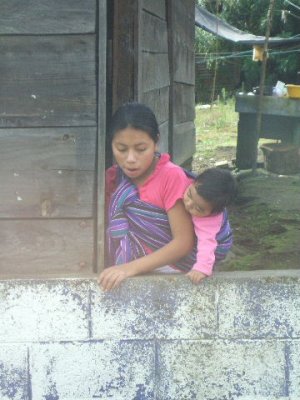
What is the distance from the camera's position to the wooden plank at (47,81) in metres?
2.85

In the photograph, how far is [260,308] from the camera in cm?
294

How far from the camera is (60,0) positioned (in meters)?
2.84

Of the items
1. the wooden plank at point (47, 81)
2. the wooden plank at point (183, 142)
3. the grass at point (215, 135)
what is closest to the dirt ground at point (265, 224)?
the wooden plank at point (183, 142)

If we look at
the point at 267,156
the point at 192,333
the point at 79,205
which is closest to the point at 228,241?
the point at 192,333

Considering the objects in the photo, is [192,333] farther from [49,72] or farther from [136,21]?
[136,21]

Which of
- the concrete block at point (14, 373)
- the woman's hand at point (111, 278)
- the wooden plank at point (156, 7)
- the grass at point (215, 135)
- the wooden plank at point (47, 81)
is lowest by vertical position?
the grass at point (215, 135)

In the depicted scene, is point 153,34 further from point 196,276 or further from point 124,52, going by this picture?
point 196,276

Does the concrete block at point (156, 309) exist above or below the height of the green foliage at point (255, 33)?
below

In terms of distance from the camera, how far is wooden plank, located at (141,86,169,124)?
4.16 m

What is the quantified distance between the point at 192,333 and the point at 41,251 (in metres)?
0.78

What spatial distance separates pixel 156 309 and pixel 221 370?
1.36 feet

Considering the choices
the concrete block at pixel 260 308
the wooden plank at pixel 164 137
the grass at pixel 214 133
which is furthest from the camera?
the grass at pixel 214 133

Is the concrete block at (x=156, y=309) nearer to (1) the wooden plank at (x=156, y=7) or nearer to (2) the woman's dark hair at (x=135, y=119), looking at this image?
(2) the woman's dark hair at (x=135, y=119)

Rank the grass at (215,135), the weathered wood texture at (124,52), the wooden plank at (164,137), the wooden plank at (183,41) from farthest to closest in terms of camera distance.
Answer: the grass at (215,135), the wooden plank at (183,41), the wooden plank at (164,137), the weathered wood texture at (124,52)
